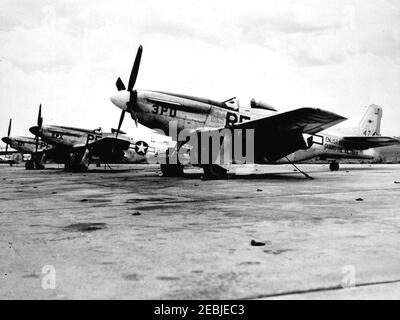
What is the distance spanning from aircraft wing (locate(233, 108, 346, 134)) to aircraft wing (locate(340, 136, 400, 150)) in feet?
22.5

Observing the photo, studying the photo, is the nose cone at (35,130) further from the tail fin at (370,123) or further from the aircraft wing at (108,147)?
the tail fin at (370,123)

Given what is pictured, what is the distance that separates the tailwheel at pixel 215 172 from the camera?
35.6 feet

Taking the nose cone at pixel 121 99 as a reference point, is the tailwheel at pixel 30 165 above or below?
below

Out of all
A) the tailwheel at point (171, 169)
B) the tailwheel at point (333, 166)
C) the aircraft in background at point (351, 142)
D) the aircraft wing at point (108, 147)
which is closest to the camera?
the tailwheel at point (171, 169)

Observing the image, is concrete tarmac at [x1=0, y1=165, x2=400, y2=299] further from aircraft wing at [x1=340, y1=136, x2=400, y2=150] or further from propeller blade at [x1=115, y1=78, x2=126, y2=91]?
aircraft wing at [x1=340, y1=136, x2=400, y2=150]

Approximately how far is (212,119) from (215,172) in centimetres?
186

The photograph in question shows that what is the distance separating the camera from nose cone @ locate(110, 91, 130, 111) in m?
11.4

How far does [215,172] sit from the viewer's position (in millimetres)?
11023

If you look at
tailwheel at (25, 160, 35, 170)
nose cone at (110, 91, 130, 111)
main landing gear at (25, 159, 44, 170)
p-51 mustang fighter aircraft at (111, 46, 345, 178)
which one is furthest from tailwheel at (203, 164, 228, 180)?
tailwheel at (25, 160, 35, 170)

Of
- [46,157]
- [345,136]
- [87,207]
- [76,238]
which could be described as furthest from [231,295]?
[46,157]

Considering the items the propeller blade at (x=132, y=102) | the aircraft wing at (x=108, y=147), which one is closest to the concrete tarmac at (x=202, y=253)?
the propeller blade at (x=132, y=102)

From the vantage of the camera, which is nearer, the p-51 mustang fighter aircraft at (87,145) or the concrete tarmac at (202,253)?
the concrete tarmac at (202,253)

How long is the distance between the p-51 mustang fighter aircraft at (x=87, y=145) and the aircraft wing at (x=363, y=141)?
9.31 m

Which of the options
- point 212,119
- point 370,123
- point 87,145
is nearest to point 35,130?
point 87,145
